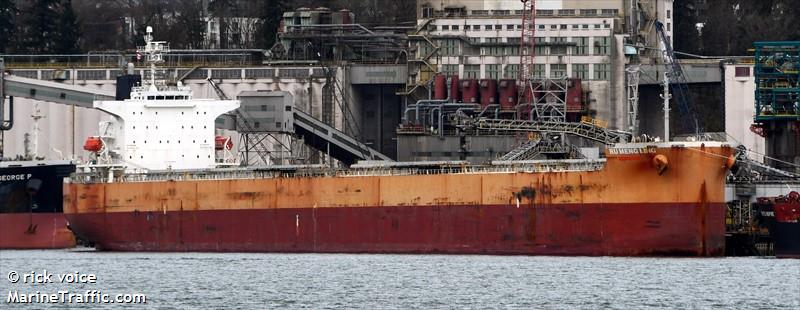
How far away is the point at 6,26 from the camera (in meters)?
102

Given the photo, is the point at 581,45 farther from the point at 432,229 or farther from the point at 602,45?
the point at 432,229

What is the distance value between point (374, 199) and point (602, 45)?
63.6 ft

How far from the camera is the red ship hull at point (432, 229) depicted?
6919cm

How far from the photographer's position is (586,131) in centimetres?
8006

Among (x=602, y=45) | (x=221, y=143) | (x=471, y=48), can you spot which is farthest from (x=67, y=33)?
(x=221, y=143)

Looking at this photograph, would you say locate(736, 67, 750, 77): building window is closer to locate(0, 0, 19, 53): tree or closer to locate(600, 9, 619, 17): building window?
locate(600, 9, 619, 17): building window

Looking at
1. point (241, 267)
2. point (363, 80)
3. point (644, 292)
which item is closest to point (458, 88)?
point (363, 80)

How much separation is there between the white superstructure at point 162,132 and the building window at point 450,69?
1498 centimetres

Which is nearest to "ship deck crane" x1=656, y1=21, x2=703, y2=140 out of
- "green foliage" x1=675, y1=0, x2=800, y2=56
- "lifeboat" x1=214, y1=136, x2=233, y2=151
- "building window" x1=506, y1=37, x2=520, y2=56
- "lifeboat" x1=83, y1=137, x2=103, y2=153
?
"building window" x1=506, y1=37, x2=520, y2=56

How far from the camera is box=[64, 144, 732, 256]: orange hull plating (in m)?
69.1

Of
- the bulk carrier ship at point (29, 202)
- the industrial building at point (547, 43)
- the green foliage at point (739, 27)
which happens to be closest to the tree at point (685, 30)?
the green foliage at point (739, 27)

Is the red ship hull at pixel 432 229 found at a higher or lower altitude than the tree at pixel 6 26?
lower

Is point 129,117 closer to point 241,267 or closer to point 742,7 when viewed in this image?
point 241,267

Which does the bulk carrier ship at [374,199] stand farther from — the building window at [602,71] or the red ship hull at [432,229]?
the building window at [602,71]
